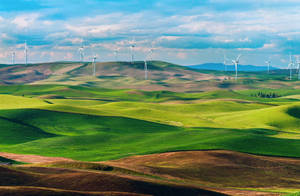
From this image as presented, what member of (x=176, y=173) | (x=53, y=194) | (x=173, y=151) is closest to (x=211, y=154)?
(x=173, y=151)

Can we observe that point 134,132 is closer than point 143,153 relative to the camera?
No

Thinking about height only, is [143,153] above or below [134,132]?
above

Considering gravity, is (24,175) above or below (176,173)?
above

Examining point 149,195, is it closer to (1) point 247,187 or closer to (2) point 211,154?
(1) point 247,187

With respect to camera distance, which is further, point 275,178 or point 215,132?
point 215,132

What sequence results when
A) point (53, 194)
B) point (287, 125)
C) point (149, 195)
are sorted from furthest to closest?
point (287, 125) < point (149, 195) < point (53, 194)

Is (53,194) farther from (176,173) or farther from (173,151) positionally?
(173,151)

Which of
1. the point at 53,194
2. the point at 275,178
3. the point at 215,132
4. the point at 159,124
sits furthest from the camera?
the point at 159,124

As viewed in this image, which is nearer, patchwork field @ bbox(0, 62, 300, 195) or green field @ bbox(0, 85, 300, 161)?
patchwork field @ bbox(0, 62, 300, 195)

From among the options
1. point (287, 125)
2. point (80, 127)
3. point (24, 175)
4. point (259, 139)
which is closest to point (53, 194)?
point (24, 175)

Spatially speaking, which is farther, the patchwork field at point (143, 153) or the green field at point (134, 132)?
the green field at point (134, 132)
